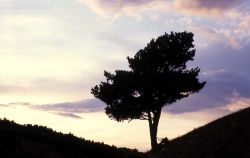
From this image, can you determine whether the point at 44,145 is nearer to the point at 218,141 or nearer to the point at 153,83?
the point at 218,141

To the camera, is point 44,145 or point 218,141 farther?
point 218,141

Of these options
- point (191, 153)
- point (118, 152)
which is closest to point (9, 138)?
A: point (118, 152)

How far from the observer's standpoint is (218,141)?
1358 inches

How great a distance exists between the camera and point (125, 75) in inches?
1948

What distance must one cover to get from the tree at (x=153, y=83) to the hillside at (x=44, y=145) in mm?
31885

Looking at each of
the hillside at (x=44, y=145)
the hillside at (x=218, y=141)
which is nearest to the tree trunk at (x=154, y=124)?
the hillside at (x=218, y=141)

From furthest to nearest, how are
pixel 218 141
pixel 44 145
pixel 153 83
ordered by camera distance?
pixel 153 83 < pixel 218 141 < pixel 44 145

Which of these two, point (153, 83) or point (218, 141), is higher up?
point (153, 83)

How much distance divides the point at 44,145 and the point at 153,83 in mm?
34697

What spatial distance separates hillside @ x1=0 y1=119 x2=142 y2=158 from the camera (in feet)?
41.1

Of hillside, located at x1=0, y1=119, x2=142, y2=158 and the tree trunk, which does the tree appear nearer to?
the tree trunk

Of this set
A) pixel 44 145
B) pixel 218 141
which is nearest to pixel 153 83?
pixel 218 141

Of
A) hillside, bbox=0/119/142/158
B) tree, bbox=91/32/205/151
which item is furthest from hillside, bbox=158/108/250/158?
hillside, bbox=0/119/142/158

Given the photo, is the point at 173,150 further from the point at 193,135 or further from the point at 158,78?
the point at 158,78
